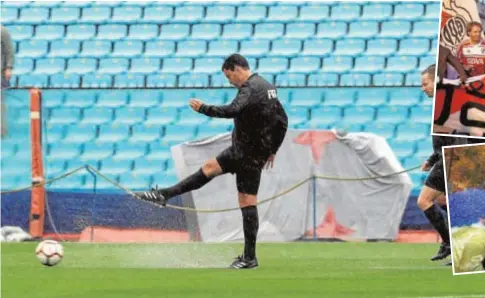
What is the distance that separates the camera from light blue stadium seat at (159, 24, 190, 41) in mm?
21781

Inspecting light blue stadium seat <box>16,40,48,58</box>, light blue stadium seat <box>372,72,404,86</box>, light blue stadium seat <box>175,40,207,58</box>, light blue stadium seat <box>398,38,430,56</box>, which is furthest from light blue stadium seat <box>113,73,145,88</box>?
light blue stadium seat <box>398,38,430,56</box>

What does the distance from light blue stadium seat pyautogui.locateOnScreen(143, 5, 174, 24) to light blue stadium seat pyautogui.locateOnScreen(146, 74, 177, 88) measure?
1.39m

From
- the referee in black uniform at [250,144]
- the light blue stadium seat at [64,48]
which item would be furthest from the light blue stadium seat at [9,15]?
the referee in black uniform at [250,144]

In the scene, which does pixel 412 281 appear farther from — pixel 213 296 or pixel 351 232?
pixel 351 232

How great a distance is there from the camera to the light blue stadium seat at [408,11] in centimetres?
2056

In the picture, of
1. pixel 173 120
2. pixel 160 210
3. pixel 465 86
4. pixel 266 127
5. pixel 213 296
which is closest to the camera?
pixel 465 86

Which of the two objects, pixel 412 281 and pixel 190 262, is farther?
pixel 190 262

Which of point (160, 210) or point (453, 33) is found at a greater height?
point (453, 33)

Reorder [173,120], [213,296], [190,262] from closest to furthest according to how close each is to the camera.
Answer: [213,296]
[190,262]
[173,120]

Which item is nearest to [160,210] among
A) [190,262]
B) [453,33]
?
[190,262]

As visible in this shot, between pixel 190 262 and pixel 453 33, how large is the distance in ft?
23.9

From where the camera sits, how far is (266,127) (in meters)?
10.7

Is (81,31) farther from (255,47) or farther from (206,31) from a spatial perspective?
(255,47)

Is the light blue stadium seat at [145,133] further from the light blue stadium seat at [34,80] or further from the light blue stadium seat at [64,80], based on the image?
the light blue stadium seat at [34,80]
